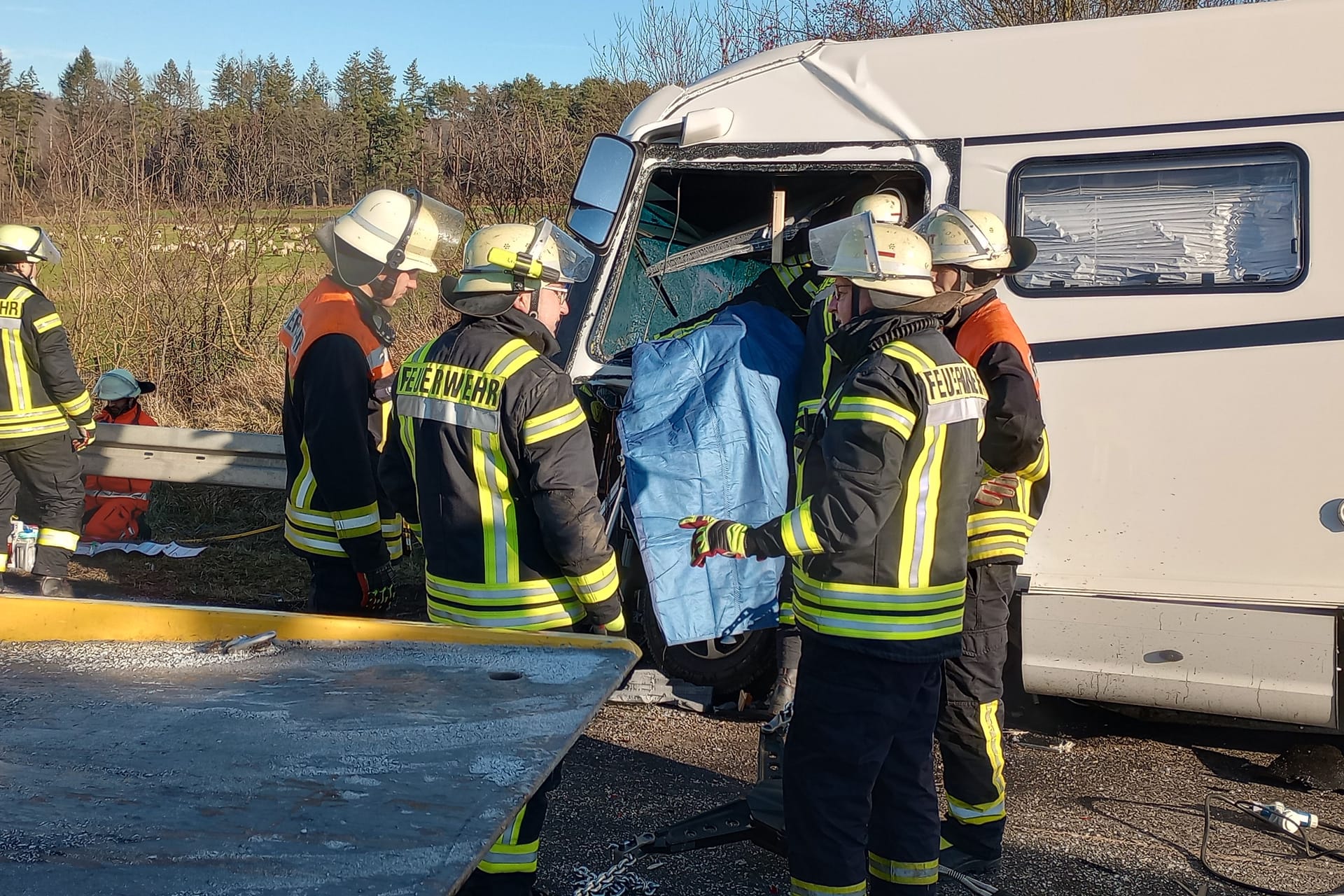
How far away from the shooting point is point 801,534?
2785 mm

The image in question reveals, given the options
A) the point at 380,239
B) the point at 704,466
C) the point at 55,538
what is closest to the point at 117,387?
the point at 55,538

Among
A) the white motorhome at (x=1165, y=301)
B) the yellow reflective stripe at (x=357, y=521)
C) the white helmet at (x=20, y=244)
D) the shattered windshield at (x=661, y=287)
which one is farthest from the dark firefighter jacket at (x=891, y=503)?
the white helmet at (x=20, y=244)

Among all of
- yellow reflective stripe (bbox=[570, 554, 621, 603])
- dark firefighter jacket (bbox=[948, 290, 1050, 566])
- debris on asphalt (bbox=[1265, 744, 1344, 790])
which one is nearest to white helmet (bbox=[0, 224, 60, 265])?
yellow reflective stripe (bbox=[570, 554, 621, 603])

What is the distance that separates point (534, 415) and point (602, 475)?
210 centimetres

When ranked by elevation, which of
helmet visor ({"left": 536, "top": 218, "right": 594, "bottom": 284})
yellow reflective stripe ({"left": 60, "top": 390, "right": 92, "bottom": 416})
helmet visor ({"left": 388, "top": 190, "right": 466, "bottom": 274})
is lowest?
yellow reflective stripe ({"left": 60, "top": 390, "right": 92, "bottom": 416})

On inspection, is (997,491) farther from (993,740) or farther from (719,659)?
(719,659)

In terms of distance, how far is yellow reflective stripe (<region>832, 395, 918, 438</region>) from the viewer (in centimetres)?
277

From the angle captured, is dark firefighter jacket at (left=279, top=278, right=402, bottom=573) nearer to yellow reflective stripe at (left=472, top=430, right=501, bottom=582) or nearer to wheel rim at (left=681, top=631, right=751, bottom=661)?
yellow reflective stripe at (left=472, top=430, right=501, bottom=582)

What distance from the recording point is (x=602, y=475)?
5.06m

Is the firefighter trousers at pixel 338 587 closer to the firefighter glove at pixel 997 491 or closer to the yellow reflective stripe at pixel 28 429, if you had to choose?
the firefighter glove at pixel 997 491

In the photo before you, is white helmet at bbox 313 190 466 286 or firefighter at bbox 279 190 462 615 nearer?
firefighter at bbox 279 190 462 615

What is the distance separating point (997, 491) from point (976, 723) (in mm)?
705

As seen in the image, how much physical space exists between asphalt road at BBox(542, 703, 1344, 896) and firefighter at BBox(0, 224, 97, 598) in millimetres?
3346

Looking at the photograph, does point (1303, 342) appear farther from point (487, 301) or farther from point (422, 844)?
point (422, 844)
